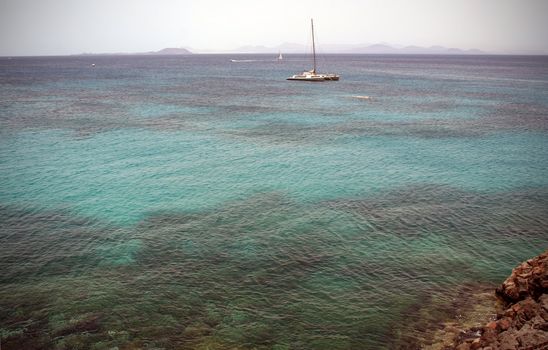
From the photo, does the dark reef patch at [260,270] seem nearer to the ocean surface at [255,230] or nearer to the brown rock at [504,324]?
the ocean surface at [255,230]

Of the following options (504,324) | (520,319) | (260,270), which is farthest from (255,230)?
(520,319)

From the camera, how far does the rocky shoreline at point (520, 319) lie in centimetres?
1473

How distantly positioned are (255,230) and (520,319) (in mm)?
17851

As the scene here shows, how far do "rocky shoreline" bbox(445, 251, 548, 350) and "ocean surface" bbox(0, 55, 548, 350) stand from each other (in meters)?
2.15

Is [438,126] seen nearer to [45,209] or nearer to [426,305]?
[426,305]

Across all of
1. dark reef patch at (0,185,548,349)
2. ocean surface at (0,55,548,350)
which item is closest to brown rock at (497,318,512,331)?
dark reef patch at (0,185,548,349)

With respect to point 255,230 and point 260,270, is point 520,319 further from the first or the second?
point 255,230

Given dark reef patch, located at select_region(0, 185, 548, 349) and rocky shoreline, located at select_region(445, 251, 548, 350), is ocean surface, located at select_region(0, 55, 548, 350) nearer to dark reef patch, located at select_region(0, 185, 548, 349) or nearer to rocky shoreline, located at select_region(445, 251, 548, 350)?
dark reef patch, located at select_region(0, 185, 548, 349)

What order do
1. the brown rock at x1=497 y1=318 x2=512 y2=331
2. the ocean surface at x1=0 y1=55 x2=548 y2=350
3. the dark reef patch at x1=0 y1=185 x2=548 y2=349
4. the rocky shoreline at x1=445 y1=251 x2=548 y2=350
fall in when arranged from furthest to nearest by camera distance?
the ocean surface at x1=0 y1=55 x2=548 y2=350 → the dark reef patch at x1=0 y1=185 x2=548 y2=349 → the brown rock at x1=497 y1=318 x2=512 y2=331 → the rocky shoreline at x1=445 y1=251 x2=548 y2=350

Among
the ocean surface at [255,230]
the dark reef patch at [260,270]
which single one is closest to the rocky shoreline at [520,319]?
the ocean surface at [255,230]

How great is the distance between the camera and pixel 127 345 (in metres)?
17.9

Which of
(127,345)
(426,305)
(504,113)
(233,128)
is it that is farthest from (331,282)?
(504,113)

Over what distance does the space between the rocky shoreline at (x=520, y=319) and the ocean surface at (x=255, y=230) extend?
2153 mm

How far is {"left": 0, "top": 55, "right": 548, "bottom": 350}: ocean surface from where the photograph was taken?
775 inches
